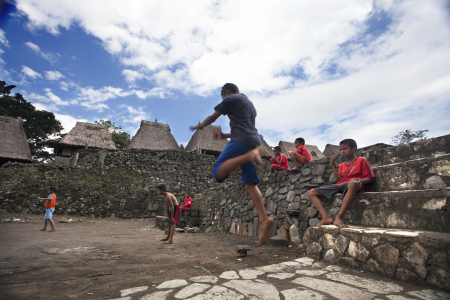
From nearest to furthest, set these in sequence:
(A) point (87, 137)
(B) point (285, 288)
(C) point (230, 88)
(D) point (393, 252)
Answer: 1. (B) point (285, 288)
2. (D) point (393, 252)
3. (C) point (230, 88)
4. (A) point (87, 137)

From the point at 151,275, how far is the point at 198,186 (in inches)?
530

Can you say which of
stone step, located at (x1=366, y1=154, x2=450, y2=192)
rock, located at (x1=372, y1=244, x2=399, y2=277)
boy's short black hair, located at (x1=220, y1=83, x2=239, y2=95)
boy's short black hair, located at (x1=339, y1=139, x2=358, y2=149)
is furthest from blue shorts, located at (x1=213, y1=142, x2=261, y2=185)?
stone step, located at (x1=366, y1=154, x2=450, y2=192)

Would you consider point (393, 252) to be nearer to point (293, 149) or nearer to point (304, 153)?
point (304, 153)

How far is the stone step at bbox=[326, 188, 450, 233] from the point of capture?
86.3 inches

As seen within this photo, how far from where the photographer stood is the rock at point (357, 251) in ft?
7.52

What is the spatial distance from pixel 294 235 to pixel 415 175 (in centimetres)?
228

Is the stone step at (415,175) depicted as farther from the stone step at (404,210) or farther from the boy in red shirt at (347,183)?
the stone step at (404,210)

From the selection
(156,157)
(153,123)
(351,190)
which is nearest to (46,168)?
(156,157)

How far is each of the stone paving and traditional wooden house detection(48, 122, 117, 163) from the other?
2299cm

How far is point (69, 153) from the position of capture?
71.9 feet

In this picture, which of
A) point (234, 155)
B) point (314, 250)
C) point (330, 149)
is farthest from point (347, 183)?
point (330, 149)

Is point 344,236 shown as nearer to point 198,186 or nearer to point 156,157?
point 198,186

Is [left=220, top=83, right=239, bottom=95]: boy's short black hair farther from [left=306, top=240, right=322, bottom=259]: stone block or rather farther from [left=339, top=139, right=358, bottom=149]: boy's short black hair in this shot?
[left=306, top=240, right=322, bottom=259]: stone block

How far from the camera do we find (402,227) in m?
2.51
